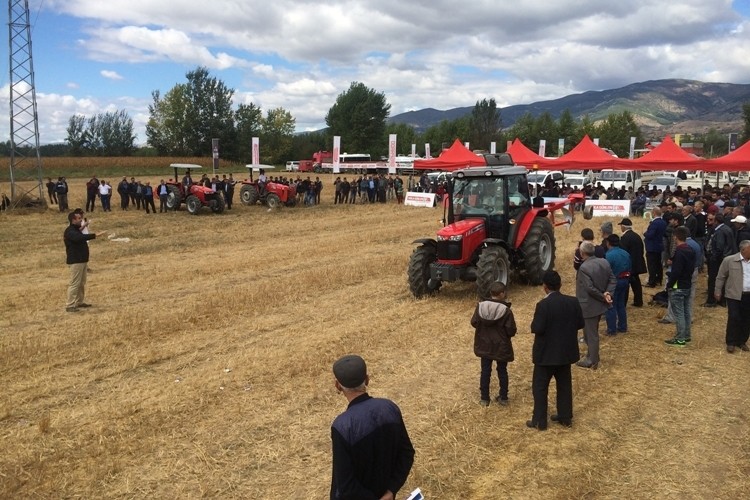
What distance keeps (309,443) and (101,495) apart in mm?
1541

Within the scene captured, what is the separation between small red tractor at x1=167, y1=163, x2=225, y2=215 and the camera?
71.3 ft

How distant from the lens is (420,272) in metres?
9.24

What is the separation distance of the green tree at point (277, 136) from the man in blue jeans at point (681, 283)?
6532 centimetres

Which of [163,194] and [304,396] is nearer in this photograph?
[304,396]

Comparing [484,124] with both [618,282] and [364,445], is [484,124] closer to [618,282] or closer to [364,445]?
[618,282]

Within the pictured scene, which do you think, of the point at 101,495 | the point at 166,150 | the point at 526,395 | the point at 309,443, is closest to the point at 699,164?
the point at 526,395

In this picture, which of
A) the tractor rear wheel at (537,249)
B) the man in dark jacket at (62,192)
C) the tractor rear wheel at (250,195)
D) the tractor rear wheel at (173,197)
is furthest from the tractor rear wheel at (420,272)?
the man in dark jacket at (62,192)

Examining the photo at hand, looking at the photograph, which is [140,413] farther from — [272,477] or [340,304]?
[340,304]

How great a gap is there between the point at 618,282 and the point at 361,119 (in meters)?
69.6

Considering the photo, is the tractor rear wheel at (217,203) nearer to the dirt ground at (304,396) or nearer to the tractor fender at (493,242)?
the dirt ground at (304,396)

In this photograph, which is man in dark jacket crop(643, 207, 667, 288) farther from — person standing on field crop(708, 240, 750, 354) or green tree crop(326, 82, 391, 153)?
green tree crop(326, 82, 391, 153)

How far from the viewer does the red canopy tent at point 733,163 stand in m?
17.3

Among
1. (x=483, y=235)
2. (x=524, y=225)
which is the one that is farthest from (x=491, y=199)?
(x=524, y=225)

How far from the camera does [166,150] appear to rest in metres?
67.5
